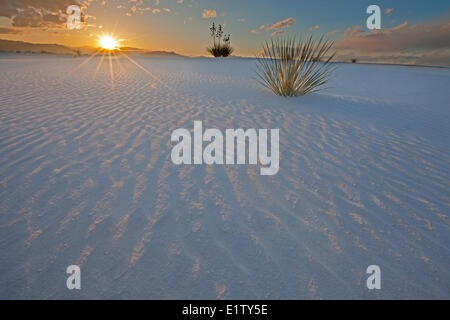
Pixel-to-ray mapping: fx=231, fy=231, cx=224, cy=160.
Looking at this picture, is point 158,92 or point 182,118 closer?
point 182,118

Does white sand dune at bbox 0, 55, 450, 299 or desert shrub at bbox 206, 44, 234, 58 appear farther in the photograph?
desert shrub at bbox 206, 44, 234, 58

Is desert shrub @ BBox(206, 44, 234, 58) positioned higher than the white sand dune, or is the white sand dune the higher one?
desert shrub @ BBox(206, 44, 234, 58)

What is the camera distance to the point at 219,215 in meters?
A: 1.92

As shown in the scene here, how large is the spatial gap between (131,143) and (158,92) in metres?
3.97

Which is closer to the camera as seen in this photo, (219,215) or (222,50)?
(219,215)

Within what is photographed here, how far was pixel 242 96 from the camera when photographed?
620 cm

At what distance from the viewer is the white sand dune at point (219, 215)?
1403 mm

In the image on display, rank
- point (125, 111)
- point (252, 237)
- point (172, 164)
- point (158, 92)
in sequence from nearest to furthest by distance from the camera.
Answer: point (252, 237), point (172, 164), point (125, 111), point (158, 92)

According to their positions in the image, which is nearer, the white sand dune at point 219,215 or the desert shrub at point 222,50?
the white sand dune at point 219,215

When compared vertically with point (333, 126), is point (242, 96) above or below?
above

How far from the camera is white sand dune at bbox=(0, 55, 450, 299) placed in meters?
1.40

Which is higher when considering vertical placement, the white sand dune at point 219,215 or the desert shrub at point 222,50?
the desert shrub at point 222,50

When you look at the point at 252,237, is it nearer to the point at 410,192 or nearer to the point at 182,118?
the point at 410,192
